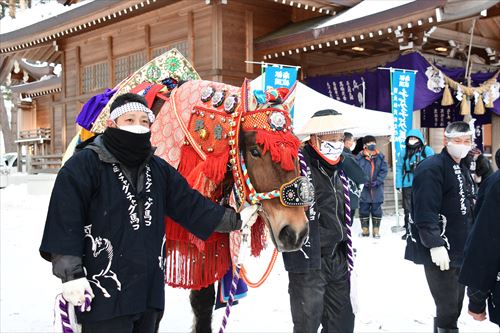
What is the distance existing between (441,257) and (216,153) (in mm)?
1851

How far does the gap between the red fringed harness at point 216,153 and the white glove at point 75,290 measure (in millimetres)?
994

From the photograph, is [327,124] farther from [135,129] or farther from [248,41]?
[248,41]

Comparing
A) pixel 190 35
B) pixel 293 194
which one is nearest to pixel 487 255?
pixel 293 194

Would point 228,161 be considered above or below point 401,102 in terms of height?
below

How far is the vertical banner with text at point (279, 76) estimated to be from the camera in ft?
32.3

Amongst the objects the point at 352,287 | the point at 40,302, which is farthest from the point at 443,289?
the point at 40,302

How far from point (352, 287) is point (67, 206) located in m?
2.13

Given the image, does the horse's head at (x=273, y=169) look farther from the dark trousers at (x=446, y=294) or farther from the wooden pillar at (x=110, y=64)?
the wooden pillar at (x=110, y=64)

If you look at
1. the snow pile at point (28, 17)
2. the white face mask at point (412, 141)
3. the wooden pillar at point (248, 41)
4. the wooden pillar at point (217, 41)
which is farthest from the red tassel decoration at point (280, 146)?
the snow pile at point (28, 17)

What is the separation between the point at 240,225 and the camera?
8.98 feet

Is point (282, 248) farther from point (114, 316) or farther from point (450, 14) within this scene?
point (450, 14)

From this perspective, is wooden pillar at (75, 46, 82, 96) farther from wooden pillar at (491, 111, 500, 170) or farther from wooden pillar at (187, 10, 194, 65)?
wooden pillar at (491, 111, 500, 170)

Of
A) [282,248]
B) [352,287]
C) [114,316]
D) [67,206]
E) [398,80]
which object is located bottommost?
[352,287]

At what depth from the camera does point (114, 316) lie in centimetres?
223
